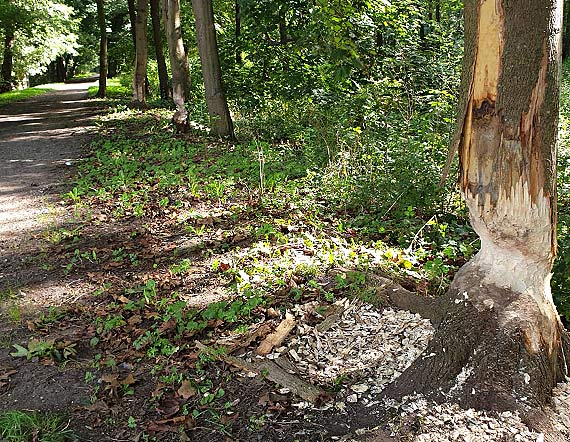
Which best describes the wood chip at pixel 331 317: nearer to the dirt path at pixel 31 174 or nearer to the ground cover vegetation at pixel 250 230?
the ground cover vegetation at pixel 250 230

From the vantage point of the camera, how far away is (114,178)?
8375 mm

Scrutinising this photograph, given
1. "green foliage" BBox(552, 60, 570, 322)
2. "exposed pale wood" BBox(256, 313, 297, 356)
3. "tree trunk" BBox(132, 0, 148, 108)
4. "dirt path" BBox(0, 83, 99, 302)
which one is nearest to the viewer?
"exposed pale wood" BBox(256, 313, 297, 356)

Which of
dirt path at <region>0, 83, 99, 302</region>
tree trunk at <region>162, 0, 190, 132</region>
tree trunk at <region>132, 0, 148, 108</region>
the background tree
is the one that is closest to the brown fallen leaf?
dirt path at <region>0, 83, 99, 302</region>

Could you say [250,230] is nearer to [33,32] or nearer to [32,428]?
[32,428]

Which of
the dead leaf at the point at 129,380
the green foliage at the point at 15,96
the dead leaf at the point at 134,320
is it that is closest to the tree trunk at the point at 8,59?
the green foliage at the point at 15,96

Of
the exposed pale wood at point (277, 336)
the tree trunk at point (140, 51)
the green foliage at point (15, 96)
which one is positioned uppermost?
the tree trunk at point (140, 51)

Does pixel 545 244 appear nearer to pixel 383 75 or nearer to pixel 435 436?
pixel 435 436

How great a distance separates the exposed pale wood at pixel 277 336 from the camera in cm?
377

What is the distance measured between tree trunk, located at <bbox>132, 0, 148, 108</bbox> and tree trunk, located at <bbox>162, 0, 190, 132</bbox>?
411cm

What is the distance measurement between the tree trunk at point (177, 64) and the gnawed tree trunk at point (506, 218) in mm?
9187

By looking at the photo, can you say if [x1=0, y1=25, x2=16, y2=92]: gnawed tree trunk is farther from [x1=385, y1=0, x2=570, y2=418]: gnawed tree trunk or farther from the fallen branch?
[x1=385, y1=0, x2=570, y2=418]: gnawed tree trunk

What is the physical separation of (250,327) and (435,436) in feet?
5.65

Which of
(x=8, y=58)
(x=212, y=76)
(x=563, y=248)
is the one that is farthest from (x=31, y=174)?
(x=8, y=58)

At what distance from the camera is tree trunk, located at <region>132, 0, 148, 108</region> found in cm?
1541
